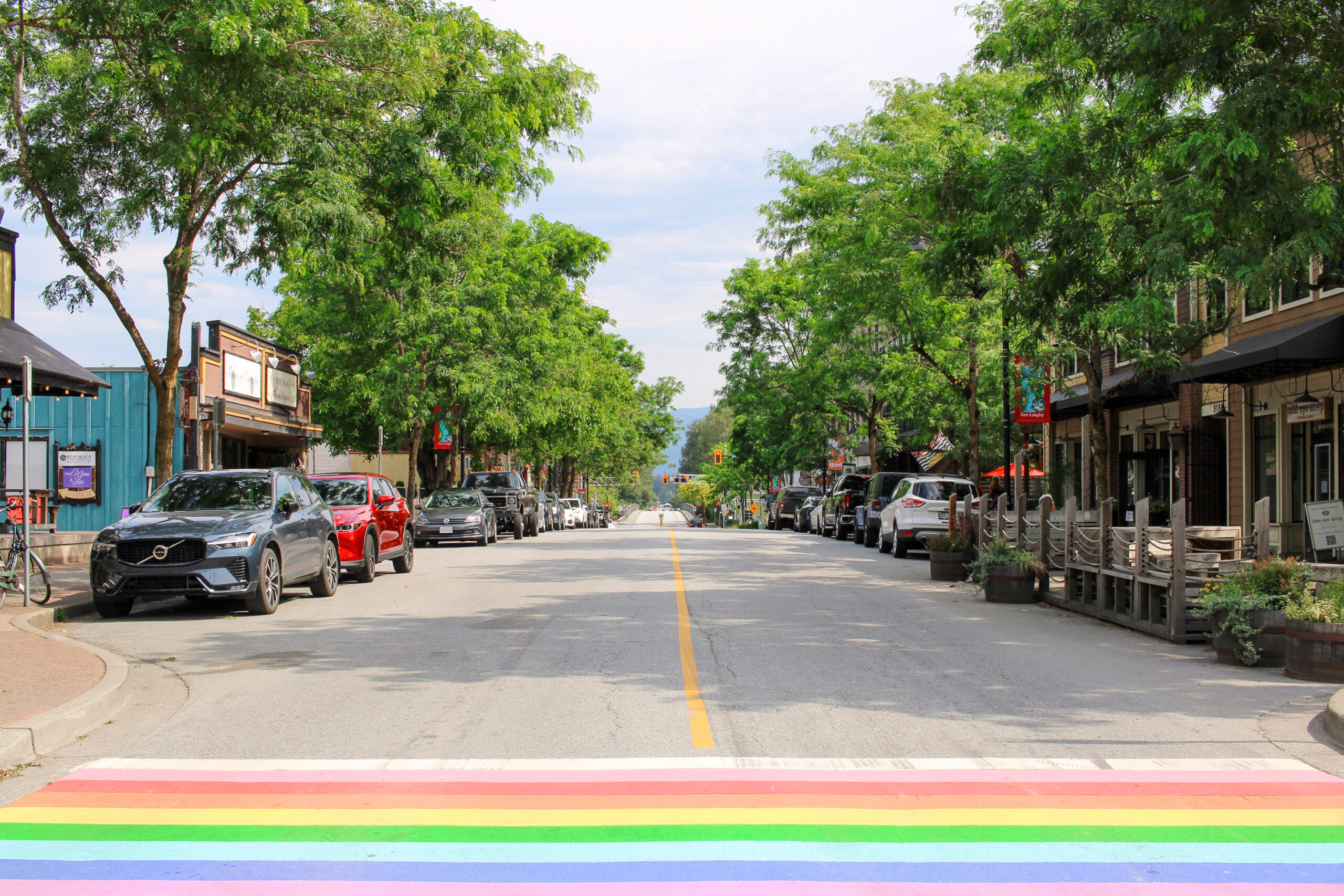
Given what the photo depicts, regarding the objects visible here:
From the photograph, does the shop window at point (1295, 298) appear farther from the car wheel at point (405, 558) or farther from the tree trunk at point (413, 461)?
the tree trunk at point (413, 461)

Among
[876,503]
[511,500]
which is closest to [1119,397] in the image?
[876,503]

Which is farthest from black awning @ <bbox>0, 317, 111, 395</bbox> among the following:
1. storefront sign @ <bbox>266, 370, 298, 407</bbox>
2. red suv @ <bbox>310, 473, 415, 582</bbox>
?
storefront sign @ <bbox>266, 370, 298, 407</bbox>

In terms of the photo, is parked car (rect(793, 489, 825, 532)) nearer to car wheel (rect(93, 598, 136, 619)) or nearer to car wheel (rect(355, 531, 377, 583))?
car wheel (rect(355, 531, 377, 583))

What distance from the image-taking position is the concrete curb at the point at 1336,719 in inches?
277

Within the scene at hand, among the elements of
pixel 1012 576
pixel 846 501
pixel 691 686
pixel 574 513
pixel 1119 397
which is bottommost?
pixel 574 513

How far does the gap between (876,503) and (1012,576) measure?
13.6 m

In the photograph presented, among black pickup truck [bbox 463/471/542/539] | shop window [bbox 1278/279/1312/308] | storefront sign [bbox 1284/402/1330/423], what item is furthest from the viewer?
black pickup truck [bbox 463/471/542/539]

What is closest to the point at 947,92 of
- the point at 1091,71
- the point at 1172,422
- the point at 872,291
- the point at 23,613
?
the point at 872,291

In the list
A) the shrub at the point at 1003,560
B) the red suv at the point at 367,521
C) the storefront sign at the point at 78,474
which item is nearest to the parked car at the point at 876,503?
the shrub at the point at 1003,560

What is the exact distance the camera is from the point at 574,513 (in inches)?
2474

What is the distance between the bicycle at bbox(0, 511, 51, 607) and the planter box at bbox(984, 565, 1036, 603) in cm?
1172

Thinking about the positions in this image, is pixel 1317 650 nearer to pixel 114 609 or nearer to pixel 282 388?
pixel 114 609

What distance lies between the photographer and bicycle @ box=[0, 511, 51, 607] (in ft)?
43.5

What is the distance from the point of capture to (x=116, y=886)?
4527 mm
